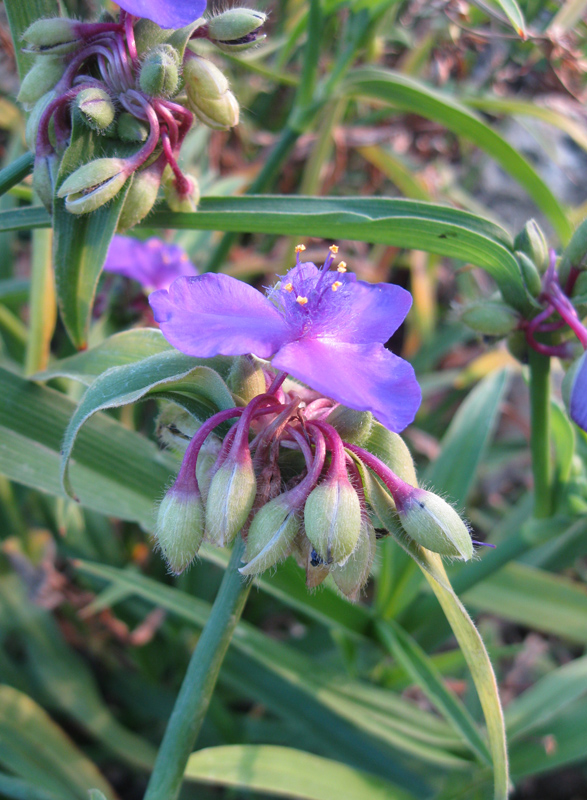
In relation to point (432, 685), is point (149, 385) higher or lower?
higher

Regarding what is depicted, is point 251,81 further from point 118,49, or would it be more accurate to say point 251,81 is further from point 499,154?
point 118,49

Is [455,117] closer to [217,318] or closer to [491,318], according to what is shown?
[491,318]

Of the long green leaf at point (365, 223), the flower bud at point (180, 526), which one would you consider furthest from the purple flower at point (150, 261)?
the flower bud at point (180, 526)

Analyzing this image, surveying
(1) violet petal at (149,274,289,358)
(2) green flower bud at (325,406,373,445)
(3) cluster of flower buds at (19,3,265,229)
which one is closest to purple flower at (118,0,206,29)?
(3) cluster of flower buds at (19,3,265,229)

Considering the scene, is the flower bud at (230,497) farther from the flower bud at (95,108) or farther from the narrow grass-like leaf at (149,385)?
the flower bud at (95,108)

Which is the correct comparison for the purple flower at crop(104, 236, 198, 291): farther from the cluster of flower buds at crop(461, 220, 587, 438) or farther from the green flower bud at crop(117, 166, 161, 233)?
the cluster of flower buds at crop(461, 220, 587, 438)

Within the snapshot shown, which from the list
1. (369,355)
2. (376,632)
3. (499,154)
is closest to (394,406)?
(369,355)

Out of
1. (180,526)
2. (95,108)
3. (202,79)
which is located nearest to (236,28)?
(202,79)
